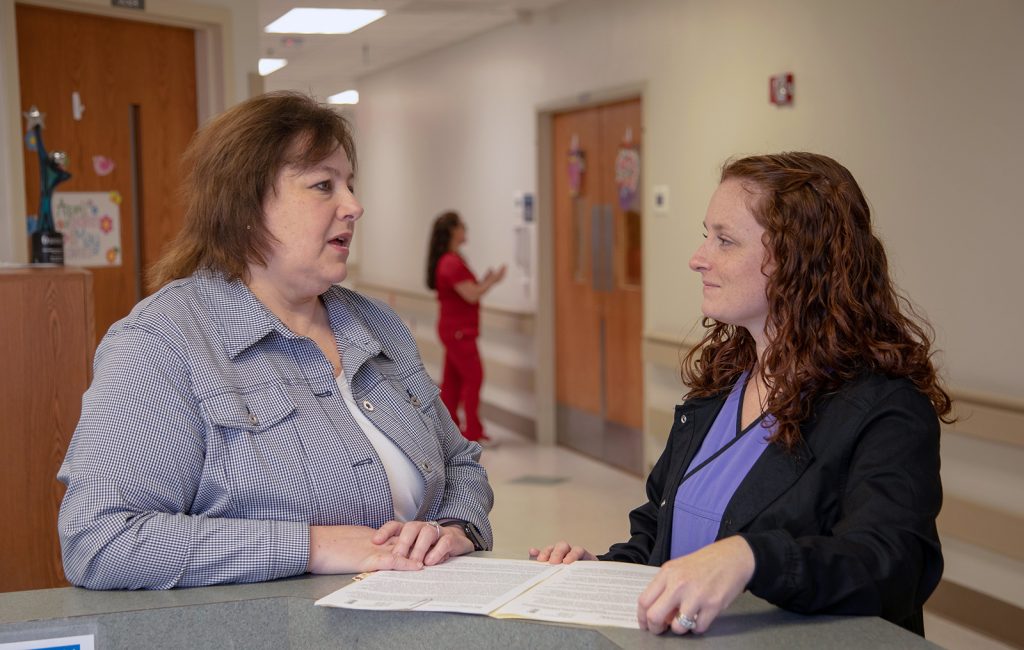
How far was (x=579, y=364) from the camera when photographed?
7.61 metres

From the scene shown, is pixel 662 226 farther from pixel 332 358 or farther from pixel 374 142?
pixel 374 142

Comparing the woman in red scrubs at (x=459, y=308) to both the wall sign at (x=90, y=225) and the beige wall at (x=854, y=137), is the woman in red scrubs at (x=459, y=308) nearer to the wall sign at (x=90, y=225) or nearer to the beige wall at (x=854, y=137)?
the beige wall at (x=854, y=137)

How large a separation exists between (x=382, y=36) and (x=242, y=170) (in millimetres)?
7179

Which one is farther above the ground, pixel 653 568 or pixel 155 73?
pixel 155 73

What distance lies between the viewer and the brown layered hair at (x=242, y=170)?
198cm

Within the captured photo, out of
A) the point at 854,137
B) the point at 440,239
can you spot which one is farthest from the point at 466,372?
the point at 854,137

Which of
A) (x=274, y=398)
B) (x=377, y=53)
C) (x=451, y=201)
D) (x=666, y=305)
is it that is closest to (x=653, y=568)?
(x=274, y=398)

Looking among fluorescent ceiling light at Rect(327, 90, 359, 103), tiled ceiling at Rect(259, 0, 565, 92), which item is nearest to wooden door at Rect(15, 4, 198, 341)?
tiled ceiling at Rect(259, 0, 565, 92)

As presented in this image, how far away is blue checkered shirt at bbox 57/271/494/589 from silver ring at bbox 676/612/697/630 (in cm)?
64

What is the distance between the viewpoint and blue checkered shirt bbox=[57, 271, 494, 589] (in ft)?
5.41

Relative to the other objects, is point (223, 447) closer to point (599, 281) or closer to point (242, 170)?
point (242, 170)

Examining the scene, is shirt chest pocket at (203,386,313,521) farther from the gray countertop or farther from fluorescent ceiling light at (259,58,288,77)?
fluorescent ceiling light at (259,58,288,77)

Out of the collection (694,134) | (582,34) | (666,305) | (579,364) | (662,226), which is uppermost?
(582,34)

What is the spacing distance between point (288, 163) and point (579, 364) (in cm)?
571
